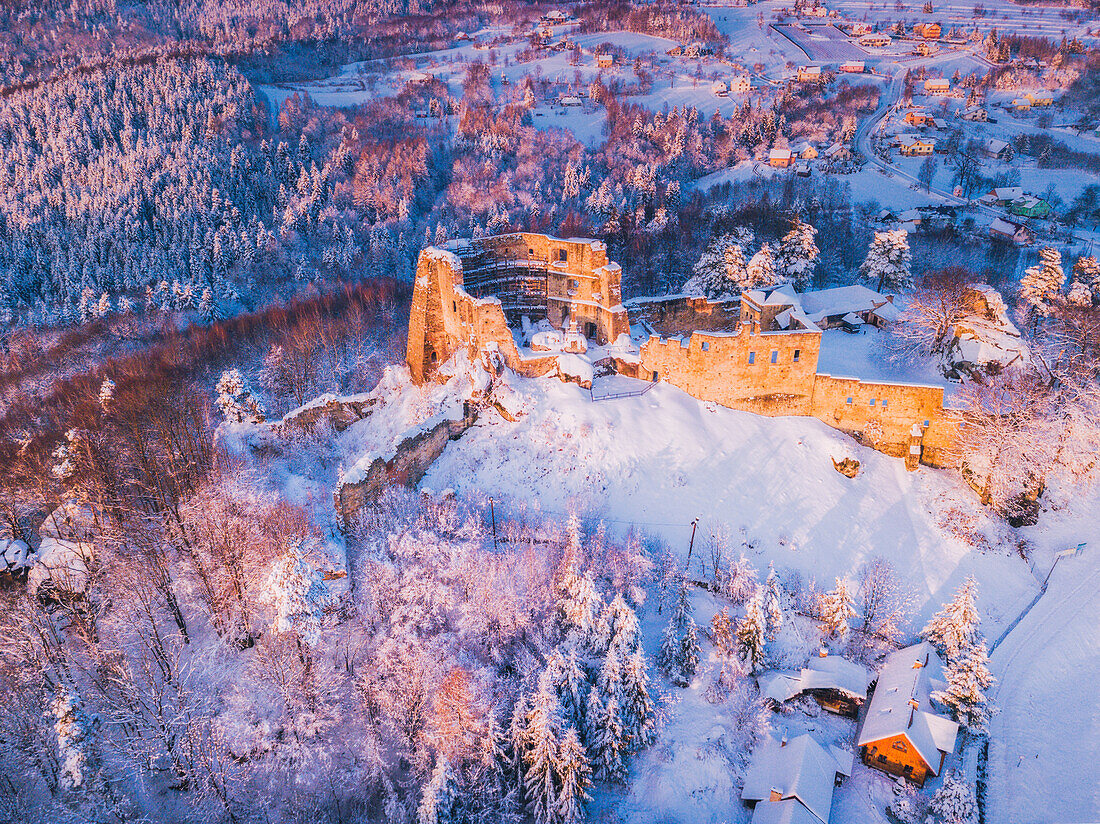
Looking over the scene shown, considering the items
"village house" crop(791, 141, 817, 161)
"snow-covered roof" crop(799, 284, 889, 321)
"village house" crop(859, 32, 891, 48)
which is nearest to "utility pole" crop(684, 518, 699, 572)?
"snow-covered roof" crop(799, 284, 889, 321)

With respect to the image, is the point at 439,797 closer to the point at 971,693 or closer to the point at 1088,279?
the point at 971,693

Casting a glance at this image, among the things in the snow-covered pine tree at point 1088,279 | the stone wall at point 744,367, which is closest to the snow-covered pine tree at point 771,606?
the stone wall at point 744,367

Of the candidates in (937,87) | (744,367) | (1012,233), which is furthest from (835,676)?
(937,87)

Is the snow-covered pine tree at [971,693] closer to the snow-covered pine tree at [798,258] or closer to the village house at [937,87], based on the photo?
the snow-covered pine tree at [798,258]

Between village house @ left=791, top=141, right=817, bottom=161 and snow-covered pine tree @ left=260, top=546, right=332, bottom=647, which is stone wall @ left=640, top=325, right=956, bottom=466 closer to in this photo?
snow-covered pine tree @ left=260, top=546, right=332, bottom=647

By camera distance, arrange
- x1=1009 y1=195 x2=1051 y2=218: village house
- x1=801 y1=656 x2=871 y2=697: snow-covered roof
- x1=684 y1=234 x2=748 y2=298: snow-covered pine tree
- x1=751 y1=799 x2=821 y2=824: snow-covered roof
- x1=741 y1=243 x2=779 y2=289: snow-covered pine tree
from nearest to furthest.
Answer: x1=751 y1=799 x2=821 y2=824: snow-covered roof → x1=801 y1=656 x2=871 y2=697: snow-covered roof → x1=741 y1=243 x2=779 y2=289: snow-covered pine tree → x1=684 y1=234 x2=748 y2=298: snow-covered pine tree → x1=1009 y1=195 x2=1051 y2=218: village house
